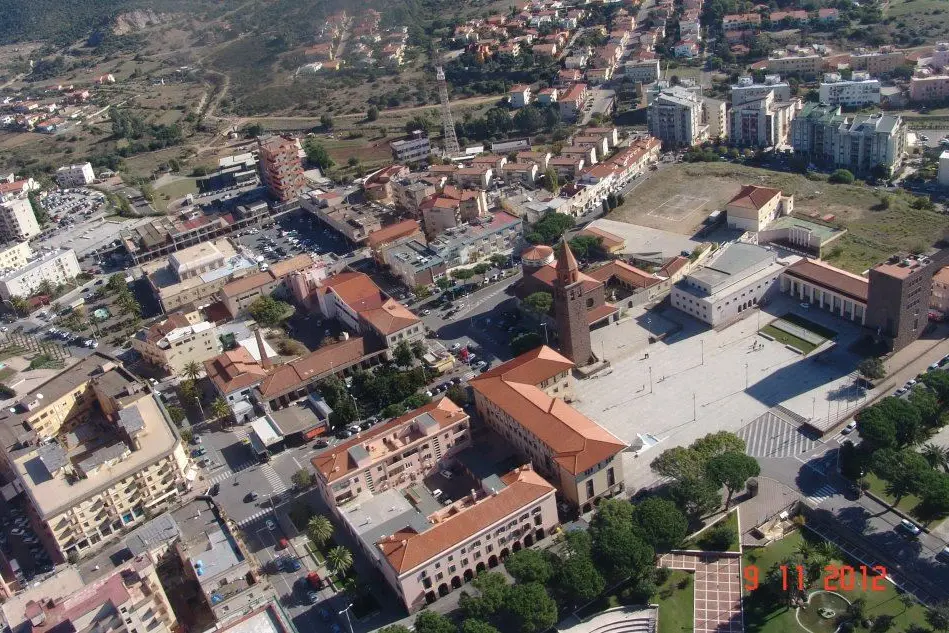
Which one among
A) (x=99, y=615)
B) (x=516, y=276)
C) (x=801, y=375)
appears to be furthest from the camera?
(x=516, y=276)

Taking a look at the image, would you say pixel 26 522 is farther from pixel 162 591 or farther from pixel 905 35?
pixel 905 35

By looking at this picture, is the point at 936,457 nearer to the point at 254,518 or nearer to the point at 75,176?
the point at 254,518

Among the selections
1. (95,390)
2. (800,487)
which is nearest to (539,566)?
(800,487)

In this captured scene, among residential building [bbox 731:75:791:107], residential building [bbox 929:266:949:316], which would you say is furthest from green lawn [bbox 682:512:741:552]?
residential building [bbox 731:75:791:107]

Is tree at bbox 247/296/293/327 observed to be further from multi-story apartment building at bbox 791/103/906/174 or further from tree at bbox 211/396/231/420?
multi-story apartment building at bbox 791/103/906/174

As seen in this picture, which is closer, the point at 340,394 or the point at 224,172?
the point at 340,394

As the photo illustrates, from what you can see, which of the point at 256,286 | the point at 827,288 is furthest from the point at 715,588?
the point at 256,286
